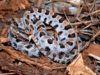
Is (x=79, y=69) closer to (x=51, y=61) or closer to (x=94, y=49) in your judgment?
(x=51, y=61)

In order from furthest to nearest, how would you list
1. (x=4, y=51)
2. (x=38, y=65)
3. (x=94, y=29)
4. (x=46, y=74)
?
1. (x=94, y=29)
2. (x=4, y=51)
3. (x=38, y=65)
4. (x=46, y=74)

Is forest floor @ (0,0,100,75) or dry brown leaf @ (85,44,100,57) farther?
dry brown leaf @ (85,44,100,57)

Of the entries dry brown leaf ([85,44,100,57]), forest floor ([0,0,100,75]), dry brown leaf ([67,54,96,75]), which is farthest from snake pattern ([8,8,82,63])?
dry brown leaf ([67,54,96,75])

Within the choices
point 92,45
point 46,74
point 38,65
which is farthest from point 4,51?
point 92,45

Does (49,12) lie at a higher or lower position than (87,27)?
higher

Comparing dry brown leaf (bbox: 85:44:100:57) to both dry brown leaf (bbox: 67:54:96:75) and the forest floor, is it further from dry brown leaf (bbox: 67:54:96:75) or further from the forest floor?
dry brown leaf (bbox: 67:54:96:75)

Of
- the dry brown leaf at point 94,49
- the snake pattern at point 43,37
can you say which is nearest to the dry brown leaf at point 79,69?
the snake pattern at point 43,37

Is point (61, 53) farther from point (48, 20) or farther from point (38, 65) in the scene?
point (48, 20)

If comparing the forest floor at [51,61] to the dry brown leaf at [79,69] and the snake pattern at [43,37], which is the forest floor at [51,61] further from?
the snake pattern at [43,37]
